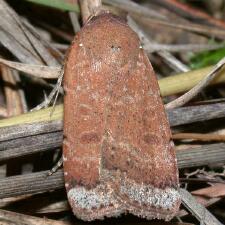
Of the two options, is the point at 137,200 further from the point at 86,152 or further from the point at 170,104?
the point at 170,104

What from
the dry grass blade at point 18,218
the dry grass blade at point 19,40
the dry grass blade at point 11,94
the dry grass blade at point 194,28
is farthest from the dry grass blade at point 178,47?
the dry grass blade at point 18,218

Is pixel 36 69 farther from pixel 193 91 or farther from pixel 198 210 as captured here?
pixel 198 210

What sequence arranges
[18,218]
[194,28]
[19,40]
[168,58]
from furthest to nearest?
[194,28] < [168,58] < [19,40] < [18,218]

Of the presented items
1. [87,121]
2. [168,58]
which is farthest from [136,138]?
[168,58]

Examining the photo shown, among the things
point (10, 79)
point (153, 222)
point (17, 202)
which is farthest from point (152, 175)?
point (10, 79)

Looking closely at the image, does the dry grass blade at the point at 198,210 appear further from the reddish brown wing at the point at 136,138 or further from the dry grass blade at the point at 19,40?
the dry grass blade at the point at 19,40

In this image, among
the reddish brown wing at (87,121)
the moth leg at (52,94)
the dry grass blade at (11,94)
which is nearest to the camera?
the reddish brown wing at (87,121)
